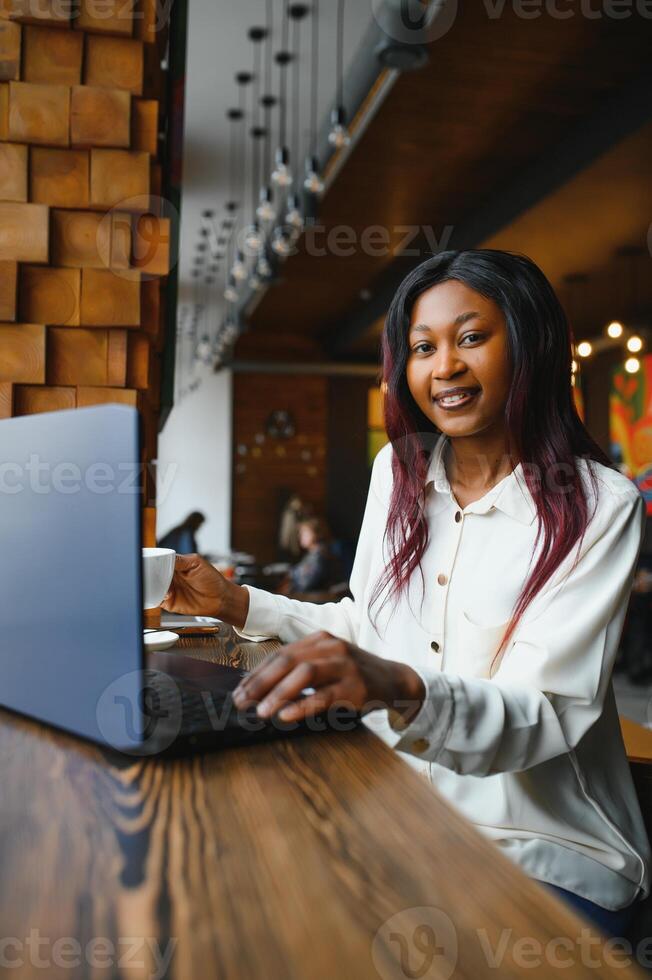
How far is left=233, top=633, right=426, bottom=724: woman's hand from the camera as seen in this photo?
688 millimetres

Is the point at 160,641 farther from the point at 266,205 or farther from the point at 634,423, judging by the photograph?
the point at 634,423

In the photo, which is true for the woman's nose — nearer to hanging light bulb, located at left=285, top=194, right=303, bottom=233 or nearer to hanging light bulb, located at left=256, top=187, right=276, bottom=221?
hanging light bulb, located at left=285, top=194, right=303, bottom=233

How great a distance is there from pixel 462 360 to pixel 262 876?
0.87m

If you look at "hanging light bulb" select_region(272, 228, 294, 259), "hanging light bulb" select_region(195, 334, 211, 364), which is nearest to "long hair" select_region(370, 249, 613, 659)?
"hanging light bulb" select_region(272, 228, 294, 259)

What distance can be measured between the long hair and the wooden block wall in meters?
0.64

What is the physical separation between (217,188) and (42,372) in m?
6.20

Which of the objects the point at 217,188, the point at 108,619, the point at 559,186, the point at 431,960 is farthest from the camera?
the point at 217,188

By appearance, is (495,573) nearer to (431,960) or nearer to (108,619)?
(108,619)

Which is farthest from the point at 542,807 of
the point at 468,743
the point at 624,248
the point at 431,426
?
the point at 624,248

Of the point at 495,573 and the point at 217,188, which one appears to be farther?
the point at 217,188

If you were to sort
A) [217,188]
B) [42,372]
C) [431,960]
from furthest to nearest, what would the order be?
[217,188], [42,372], [431,960]

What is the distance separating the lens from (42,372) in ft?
5.09

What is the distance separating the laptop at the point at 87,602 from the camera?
2.07 feet

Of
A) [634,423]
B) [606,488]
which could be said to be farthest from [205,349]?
[606,488]
